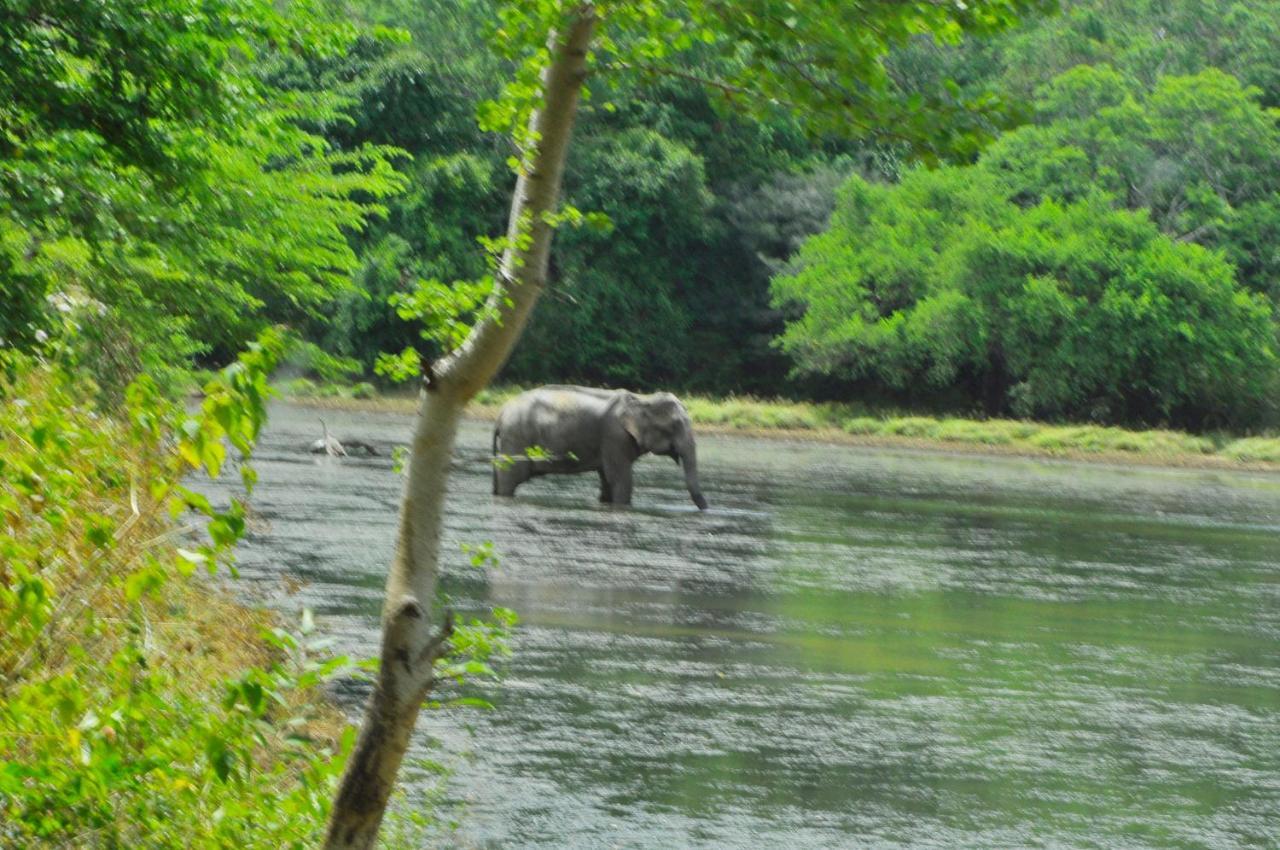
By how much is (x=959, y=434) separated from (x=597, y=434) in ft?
86.8

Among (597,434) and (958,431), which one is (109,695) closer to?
(597,434)

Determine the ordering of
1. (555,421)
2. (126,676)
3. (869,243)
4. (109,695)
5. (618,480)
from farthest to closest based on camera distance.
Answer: (869,243) < (555,421) < (618,480) < (109,695) < (126,676)

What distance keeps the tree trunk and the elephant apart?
22.1 m

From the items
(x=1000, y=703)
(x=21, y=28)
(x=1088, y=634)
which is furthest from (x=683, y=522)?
(x=21, y=28)

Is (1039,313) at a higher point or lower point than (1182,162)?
lower

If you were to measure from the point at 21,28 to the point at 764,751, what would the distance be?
229 inches

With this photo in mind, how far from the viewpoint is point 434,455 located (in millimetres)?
6984

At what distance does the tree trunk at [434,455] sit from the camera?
22.2 feet

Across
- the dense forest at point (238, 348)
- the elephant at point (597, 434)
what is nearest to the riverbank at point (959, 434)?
the dense forest at point (238, 348)

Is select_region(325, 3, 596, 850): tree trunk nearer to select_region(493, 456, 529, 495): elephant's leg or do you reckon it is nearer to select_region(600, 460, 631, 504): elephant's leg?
select_region(493, 456, 529, 495): elephant's leg

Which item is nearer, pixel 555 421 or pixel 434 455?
pixel 434 455

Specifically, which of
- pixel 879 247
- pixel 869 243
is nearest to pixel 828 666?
pixel 879 247

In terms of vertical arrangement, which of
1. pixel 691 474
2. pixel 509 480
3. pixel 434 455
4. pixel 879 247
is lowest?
pixel 509 480

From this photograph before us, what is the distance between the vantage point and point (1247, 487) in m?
45.8
